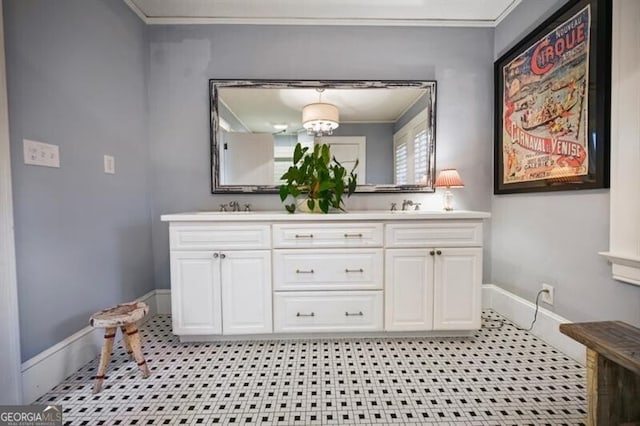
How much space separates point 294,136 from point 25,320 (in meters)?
1.86

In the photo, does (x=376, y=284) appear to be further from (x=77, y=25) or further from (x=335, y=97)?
(x=77, y=25)

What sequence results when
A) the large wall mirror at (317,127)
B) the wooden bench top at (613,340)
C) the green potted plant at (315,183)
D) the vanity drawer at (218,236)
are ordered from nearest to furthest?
the wooden bench top at (613,340) < the vanity drawer at (218,236) < the green potted plant at (315,183) < the large wall mirror at (317,127)

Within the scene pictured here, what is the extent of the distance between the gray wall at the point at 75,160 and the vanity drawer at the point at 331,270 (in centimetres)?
111

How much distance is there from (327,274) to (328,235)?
0.82 ft

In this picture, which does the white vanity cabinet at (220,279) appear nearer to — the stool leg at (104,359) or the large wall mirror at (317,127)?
the stool leg at (104,359)

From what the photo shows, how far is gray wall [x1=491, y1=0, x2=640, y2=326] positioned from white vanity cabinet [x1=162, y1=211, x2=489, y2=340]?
1.45 ft

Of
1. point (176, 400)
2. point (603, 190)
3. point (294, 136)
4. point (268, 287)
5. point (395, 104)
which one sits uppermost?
point (395, 104)

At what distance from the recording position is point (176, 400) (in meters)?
1.33

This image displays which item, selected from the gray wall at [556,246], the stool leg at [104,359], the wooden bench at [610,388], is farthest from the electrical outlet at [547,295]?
the stool leg at [104,359]

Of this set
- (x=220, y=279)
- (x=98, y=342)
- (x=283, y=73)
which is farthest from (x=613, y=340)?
(x=98, y=342)

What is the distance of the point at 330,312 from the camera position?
1.81m

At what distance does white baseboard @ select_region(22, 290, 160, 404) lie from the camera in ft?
4.31

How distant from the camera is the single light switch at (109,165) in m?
1.82

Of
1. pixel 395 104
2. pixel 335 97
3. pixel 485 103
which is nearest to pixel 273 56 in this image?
pixel 335 97
